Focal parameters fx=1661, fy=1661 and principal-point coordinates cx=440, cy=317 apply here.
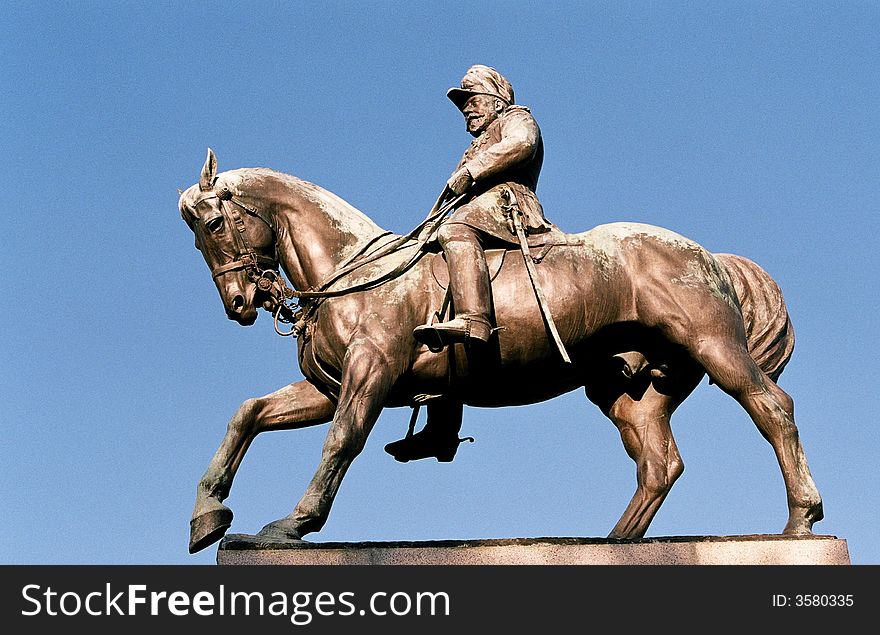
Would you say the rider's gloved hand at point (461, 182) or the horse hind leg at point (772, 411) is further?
the rider's gloved hand at point (461, 182)

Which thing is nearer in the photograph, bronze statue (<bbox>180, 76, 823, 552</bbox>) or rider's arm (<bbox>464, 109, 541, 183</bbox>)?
bronze statue (<bbox>180, 76, 823, 552</bbox>)

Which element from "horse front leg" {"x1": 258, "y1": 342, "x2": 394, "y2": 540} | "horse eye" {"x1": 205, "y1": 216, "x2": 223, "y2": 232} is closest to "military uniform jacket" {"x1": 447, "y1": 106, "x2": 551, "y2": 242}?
"horse front leg" {"x1": 258, "y1": 342, "x2": 394, "y2": 540}

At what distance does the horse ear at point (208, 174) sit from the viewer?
1450 centimetres

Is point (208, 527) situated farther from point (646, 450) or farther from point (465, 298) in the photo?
point (646, 450)

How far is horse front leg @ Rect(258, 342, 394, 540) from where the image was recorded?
43.3 feet

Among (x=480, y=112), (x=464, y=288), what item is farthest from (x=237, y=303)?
(x=480, y=112)

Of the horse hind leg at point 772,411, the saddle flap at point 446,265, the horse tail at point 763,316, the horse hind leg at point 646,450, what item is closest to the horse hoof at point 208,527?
the saddle flap at point 446,265

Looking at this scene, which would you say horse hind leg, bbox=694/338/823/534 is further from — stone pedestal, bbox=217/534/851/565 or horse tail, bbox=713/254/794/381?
horse tail, bbox=713/254/794/381

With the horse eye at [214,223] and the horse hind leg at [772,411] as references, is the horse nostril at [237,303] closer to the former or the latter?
the horse eye at [214,223]

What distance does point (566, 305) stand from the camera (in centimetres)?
1420

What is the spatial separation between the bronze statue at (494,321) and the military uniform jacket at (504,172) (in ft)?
0.54

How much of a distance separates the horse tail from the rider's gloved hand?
241 centimetres

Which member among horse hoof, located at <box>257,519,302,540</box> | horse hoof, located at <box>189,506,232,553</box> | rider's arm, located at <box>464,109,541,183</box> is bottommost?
horse hoof, located at <box>257,519,302,540</box>
